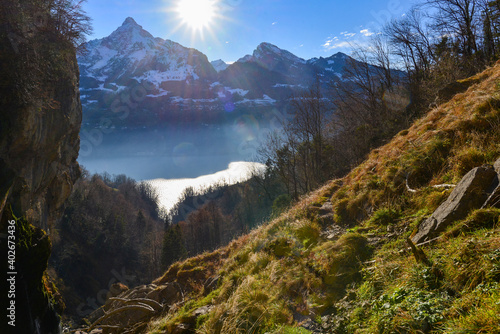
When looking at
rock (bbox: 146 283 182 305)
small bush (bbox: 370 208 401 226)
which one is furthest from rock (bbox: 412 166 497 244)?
rock (bbox: 146 283 182 305)

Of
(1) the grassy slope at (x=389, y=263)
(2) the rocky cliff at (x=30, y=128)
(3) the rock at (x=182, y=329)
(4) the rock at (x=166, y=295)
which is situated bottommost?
(4) the rock at (x=166, y=295)

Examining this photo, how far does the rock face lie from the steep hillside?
0.04 ft

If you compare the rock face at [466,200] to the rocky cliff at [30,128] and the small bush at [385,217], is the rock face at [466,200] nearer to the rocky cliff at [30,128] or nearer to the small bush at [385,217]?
the small bush at [385,217]

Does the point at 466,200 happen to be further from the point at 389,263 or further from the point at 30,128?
the point at 30,128

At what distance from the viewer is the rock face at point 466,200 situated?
9.57 feet

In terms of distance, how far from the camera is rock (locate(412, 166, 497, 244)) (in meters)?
2.92

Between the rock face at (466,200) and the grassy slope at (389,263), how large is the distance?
0.20 metres

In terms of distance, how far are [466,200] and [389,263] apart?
1.15 metres

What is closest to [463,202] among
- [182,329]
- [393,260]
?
[393,260]

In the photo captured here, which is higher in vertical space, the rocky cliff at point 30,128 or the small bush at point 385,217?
the rocky cliff at point 30,128

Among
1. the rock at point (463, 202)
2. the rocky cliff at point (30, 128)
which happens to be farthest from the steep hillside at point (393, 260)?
the rocky cliff at point (30, 128)

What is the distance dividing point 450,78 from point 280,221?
37.3ft

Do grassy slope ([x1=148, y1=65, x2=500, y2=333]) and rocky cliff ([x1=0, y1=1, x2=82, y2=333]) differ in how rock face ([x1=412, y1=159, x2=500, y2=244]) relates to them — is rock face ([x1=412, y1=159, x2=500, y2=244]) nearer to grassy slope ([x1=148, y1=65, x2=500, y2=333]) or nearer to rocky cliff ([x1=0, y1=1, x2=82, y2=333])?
grassy slope ([x1=148, y1=65, x2=500, y2=333])

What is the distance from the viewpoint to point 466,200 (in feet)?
9.73
